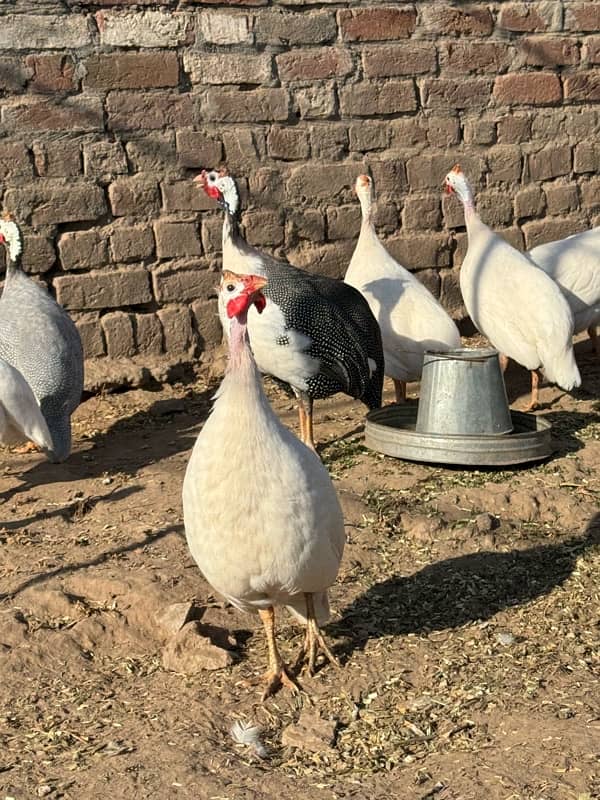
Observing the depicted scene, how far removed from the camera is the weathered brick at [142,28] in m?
6.75

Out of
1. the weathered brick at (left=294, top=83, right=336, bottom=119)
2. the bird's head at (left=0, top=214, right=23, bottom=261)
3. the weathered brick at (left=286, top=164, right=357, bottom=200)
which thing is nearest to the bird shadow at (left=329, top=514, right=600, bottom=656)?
the bird's head at (left=0, top=214, right=23, bottom=261)

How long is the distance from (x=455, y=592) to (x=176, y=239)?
11.5 ft

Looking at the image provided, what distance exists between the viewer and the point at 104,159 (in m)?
6.89

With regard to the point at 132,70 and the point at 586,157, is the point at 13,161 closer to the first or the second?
the point at 132,70

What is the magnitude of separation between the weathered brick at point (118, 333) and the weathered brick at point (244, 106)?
4.32 feet

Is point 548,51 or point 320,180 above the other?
point 548,51

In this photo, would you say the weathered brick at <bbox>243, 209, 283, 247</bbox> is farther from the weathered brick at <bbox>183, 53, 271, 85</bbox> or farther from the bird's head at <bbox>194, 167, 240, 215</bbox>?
the bird's head at <bbox>194, 167, 240, 215</bbox>

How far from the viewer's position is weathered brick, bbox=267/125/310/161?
7.29 metres

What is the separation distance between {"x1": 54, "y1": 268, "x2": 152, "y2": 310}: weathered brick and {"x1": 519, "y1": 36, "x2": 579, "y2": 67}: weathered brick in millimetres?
3076

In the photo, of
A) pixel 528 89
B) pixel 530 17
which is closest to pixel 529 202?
pixel 528 89

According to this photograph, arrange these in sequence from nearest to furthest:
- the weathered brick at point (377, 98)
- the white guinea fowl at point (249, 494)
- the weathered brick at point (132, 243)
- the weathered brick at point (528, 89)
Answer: the white guinea fowl at point (249, 494)
the weathered brick at point (132, 243)
the weathered brick at point (377, 98)
the weathered brick at point (528, 89)

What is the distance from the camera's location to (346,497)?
5203 millimetres

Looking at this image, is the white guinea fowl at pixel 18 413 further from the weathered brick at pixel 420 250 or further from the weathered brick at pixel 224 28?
the weathered brick at pixel 420 250

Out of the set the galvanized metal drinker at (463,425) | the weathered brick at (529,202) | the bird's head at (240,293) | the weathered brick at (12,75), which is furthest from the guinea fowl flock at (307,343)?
the weathered brick at (529,202)
